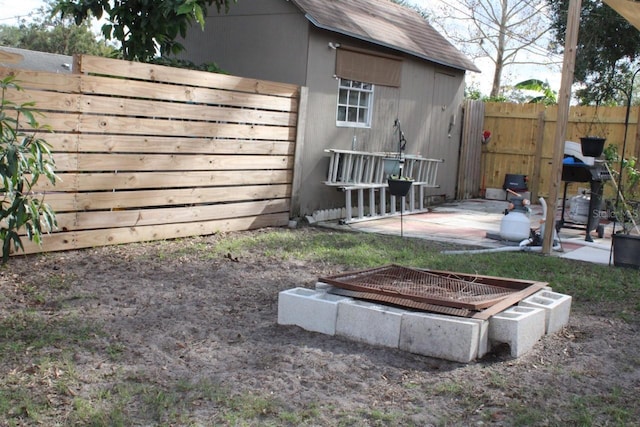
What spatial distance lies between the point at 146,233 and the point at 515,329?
14.2 ft

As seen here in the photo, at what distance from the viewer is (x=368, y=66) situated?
10.6 meters

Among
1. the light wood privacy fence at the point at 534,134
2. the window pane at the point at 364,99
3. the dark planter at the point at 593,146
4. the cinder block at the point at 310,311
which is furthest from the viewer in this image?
the light wood privacy fence at the point at 534,134

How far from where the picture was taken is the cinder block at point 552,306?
14.9 feet

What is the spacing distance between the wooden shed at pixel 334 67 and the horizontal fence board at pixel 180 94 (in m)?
0.58

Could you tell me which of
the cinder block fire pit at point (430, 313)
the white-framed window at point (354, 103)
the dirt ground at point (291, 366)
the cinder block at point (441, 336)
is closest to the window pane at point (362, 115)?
the white-framed window at point (354, 103)

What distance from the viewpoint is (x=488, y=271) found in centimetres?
663

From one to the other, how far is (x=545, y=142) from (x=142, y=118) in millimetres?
9144

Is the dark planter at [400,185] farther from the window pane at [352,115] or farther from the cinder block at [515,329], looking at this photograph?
the cinder block at [515,329]

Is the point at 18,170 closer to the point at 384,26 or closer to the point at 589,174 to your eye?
the point at 589,174

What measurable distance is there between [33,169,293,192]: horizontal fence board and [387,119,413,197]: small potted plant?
5.05ft

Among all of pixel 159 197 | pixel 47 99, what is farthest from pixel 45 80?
pixel 159 197

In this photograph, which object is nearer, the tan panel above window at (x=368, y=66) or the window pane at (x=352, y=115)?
the tan panel above window at (x=368, y=66)

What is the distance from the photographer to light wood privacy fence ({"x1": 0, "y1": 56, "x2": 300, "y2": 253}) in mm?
6262

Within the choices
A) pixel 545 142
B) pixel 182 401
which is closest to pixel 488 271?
pixel 182 401
